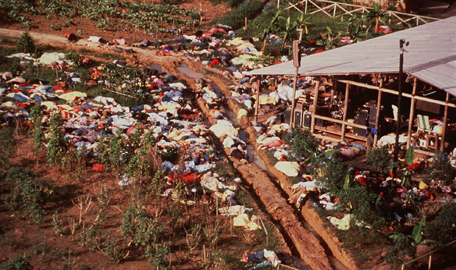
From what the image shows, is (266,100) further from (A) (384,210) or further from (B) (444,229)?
(B) (444,229)

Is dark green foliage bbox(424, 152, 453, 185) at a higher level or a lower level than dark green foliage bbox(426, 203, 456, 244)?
higher

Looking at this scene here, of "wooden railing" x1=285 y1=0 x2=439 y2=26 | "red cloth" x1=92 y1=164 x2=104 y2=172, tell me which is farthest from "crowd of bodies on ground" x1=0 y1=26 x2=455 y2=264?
"wooden railing" x1=285 y1=0 x2=439 y2=26

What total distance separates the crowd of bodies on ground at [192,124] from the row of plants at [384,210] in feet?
0.76

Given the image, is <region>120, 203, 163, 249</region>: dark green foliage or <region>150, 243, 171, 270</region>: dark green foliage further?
<region>120, 203, 163, 249</region>: dark green foliage

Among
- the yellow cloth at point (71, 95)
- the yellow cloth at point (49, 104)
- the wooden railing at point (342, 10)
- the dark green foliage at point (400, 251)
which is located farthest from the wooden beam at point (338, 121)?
the wooden railing at point (342, 10)

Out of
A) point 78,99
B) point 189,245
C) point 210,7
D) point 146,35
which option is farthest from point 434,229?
point 210,7

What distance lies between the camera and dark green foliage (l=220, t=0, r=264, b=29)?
79.4ft

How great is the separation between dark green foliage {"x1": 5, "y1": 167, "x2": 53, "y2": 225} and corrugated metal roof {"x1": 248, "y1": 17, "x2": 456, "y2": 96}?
22.3ft

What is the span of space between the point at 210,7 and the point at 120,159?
16879mm

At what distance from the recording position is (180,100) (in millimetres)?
16547

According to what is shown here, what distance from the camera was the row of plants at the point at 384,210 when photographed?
8.62m

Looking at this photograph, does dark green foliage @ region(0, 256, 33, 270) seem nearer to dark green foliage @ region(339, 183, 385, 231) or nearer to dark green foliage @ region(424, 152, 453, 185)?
dark green foliage @ region(339, 183, 385, 231)

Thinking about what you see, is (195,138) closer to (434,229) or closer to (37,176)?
(37,176)

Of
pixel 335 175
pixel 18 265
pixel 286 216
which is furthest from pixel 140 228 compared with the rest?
pixel 335 175
